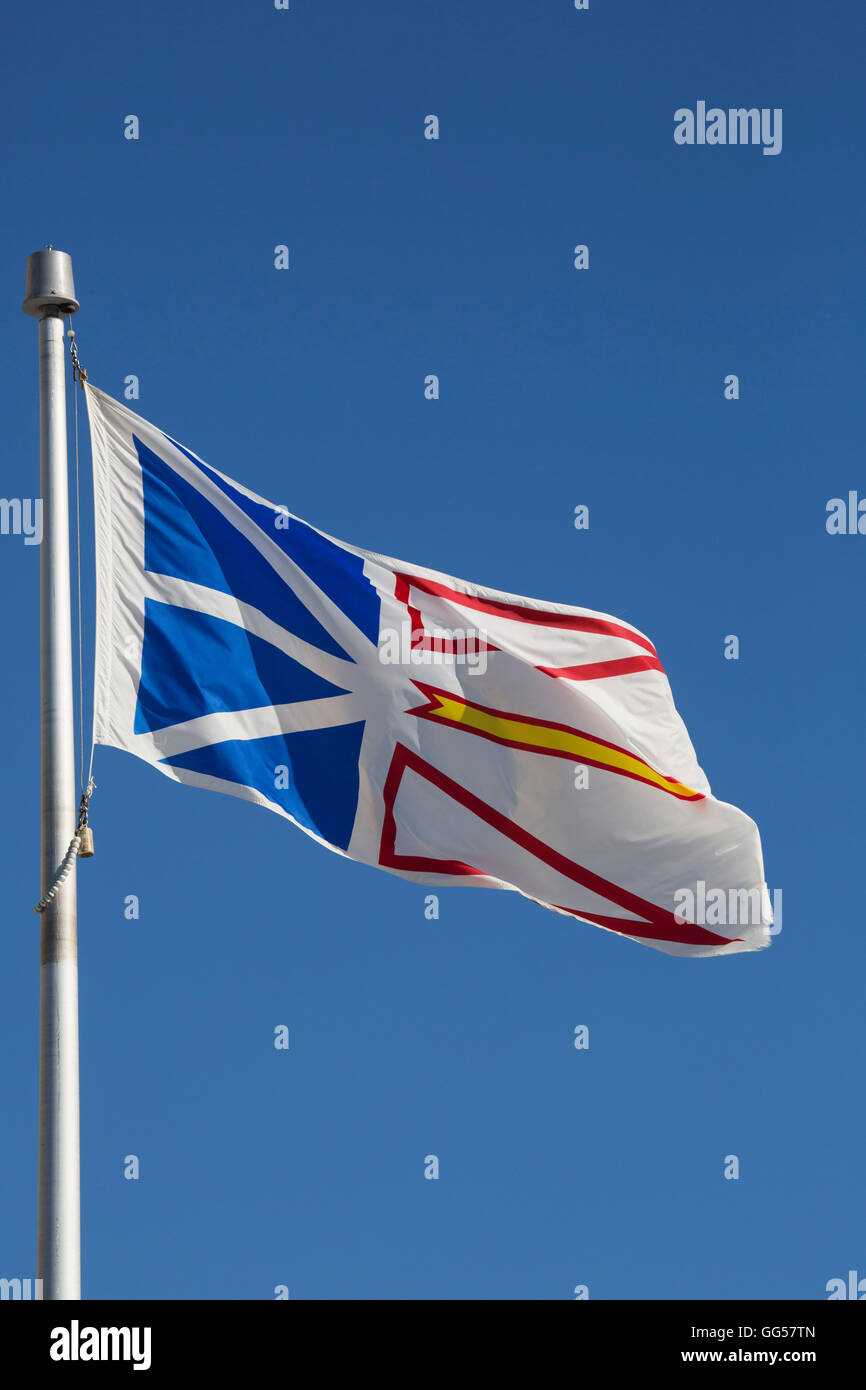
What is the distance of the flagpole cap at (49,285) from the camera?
790 inches

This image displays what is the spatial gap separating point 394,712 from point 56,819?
17.7ft

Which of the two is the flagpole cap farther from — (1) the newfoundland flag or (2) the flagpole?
(1) the newfoundland flag

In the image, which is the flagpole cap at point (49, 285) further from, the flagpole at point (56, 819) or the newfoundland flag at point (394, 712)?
the newfoundland flag at point (394, 712)

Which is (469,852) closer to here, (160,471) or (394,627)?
(394,627)

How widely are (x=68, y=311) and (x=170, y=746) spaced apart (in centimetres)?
415

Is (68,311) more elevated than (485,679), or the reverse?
(68,311)

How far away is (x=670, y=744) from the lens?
25500 mm

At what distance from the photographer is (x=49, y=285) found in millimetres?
20047

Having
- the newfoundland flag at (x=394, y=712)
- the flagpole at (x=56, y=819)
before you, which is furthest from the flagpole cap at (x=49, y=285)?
the newfoundland flag at (x=394, y=712)

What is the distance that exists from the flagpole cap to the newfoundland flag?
210 centimetres

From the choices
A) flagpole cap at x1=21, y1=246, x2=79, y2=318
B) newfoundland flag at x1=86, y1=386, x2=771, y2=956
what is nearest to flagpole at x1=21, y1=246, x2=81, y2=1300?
flagpole cap at x1=21, y1=246, x2=79, y2=318

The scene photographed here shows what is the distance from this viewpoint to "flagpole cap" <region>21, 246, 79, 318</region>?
20.1m
